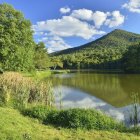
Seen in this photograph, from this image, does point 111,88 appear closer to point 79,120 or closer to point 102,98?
point 102,98

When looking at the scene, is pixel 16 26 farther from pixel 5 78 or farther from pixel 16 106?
pixel 16 106

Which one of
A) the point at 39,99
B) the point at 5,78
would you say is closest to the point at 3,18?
the point at 5,78

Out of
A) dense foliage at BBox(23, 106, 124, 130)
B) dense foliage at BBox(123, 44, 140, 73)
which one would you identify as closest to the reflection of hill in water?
dense foliage at BBox(23, 106, 124, 130)

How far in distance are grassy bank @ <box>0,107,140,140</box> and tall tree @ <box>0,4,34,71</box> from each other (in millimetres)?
30524

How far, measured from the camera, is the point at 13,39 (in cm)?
4334

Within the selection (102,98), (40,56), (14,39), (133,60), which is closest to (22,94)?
(102,98)

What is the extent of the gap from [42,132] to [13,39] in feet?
110

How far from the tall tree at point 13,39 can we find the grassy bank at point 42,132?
30.5 metres

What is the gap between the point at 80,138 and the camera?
36.3 feet

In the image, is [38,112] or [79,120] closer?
[79,120]

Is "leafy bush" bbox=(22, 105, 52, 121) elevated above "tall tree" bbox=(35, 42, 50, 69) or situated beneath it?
situated beneath

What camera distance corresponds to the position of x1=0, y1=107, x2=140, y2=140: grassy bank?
10330 millimetres

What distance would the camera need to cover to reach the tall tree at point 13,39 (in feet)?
138

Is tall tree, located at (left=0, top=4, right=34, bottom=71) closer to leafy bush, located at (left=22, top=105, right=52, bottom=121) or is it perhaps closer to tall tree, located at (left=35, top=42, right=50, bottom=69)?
leafy bush, located at (left=22, top=105, right=52, bottom=121)
